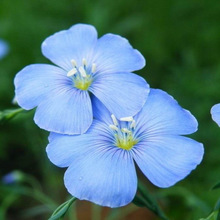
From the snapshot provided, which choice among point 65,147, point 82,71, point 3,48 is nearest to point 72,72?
point 82,71

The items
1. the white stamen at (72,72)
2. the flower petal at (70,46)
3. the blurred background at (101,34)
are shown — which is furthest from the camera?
the blurred background at (101,34)

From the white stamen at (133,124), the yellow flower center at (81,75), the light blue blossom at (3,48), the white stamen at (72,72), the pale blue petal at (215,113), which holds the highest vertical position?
the white stamen at (72,72)

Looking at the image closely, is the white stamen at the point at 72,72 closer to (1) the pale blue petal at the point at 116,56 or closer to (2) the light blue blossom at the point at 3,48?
(1) the pale blue petal at the point at 116,56

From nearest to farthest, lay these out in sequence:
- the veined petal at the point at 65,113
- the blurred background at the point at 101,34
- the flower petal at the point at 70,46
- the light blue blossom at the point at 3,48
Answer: the veined petal at the point at 65,113, the flower petal at the point at 70,46, the blurred background at the point at 101,34, the light blue blossom at the point at 3,48

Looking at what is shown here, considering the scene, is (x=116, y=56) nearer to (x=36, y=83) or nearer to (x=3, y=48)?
(x=36, y=83)

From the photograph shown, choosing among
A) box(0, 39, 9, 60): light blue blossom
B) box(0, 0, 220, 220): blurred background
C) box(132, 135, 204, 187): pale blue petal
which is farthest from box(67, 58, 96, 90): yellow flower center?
box(0, 39, 9, 60): light blue blossom

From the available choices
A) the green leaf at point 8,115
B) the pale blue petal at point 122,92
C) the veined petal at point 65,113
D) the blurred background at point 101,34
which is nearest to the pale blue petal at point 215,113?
the pale blue petal at point 122,92

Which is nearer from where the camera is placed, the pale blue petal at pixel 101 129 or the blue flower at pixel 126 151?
the blue flower at pixel 126 151
